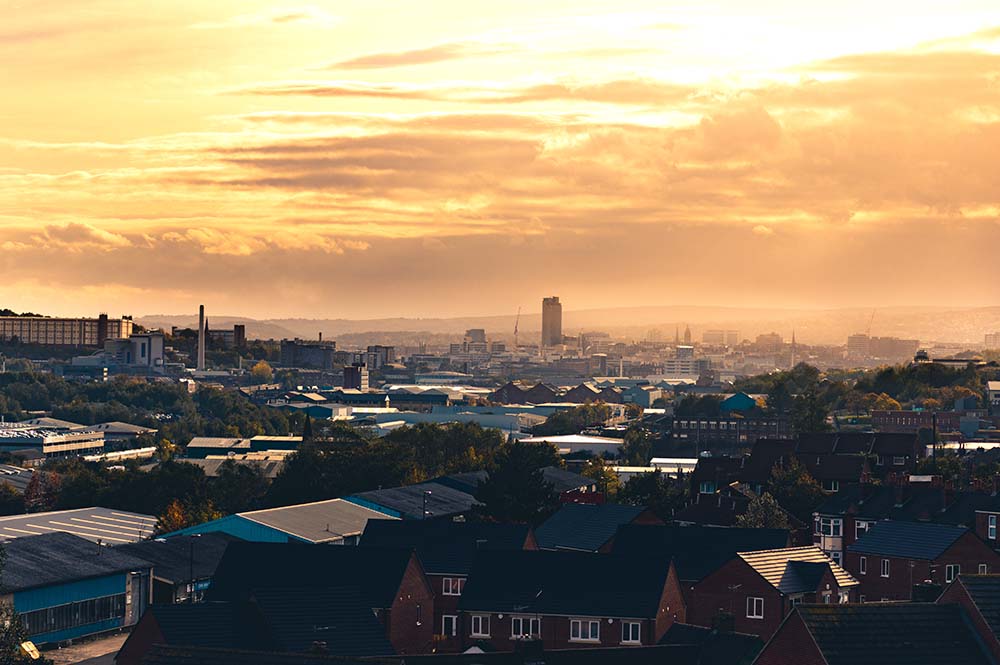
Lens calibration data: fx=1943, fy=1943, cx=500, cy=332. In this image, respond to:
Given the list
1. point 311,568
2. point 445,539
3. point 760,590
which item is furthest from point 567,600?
point 445,539

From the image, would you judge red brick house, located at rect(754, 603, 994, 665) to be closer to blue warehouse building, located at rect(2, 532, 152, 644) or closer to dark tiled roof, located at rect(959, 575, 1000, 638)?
dark tiled roof, located at rect(959, 575, 1000, 638)

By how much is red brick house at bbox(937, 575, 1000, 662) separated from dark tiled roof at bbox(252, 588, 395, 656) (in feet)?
→ 49.9

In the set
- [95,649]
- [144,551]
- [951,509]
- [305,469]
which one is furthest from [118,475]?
[951,509]

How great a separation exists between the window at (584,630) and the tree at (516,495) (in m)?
28.2

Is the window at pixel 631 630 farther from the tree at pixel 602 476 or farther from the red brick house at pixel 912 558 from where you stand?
the tree at pixel 602 476

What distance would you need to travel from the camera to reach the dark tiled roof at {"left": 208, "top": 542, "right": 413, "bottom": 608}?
5981cm

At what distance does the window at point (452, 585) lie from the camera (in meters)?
65.9

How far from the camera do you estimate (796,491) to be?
92250mm

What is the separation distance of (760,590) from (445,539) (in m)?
12.3

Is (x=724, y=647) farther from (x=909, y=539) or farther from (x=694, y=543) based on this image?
(x=909, y=539)

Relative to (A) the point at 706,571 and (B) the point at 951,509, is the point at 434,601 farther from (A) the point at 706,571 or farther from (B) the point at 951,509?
(B) the point at 951,509

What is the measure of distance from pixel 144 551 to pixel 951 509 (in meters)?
32.5

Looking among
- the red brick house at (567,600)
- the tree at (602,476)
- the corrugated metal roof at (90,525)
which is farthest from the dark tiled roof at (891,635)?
the tree at (602,476)

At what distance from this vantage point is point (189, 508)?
9650cm
